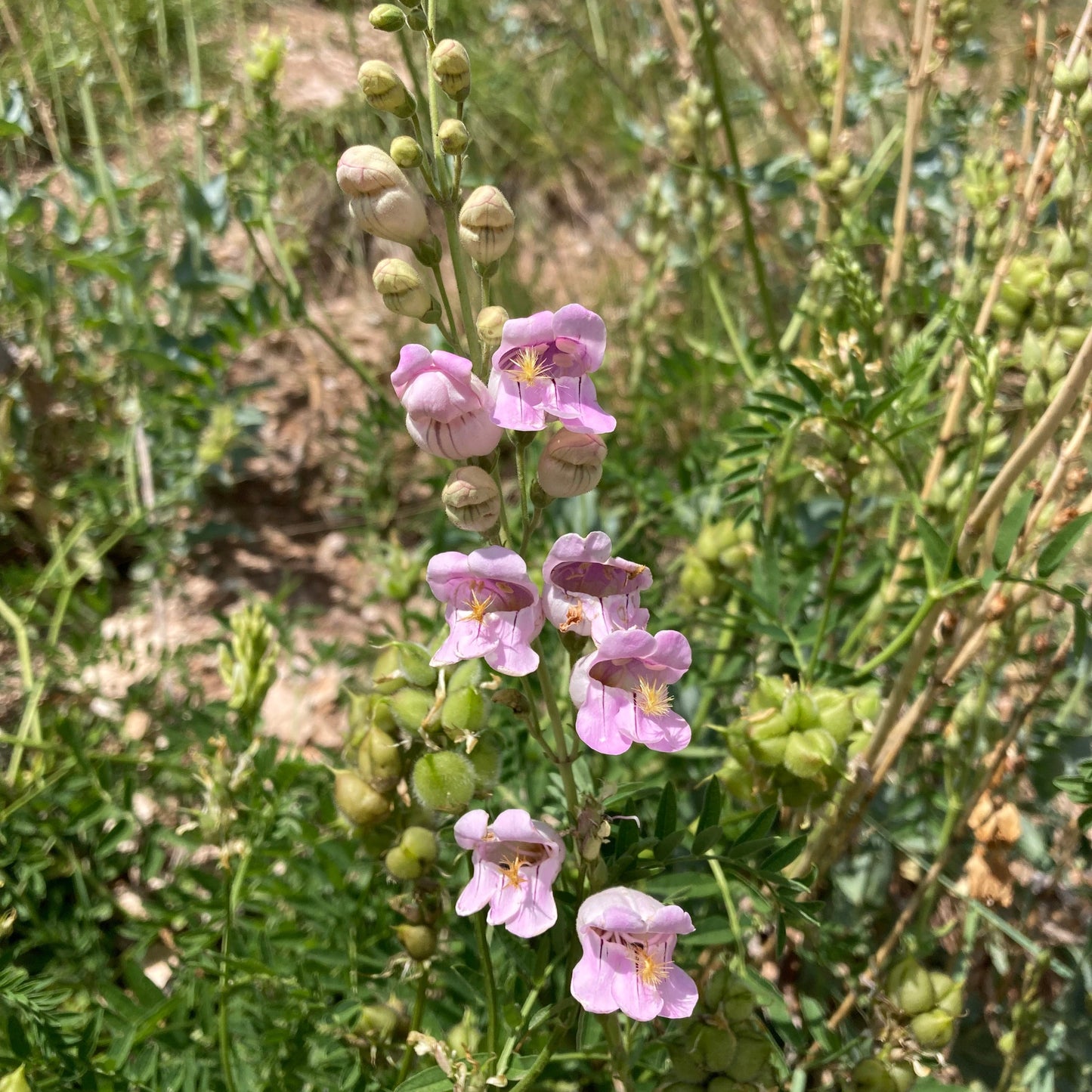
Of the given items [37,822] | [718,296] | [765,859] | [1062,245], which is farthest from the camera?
[718,296]

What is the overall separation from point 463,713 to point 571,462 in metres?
0.32

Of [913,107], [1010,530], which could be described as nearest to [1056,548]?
[1010,530]

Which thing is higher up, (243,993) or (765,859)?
(765,859)

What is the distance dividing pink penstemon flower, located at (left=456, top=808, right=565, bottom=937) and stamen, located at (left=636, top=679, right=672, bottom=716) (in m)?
0.18

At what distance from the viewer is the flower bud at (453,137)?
1.05 m

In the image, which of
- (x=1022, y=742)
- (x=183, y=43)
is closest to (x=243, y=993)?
(x=1022, y=742)

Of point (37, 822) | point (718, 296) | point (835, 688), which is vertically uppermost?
point (718, 296)

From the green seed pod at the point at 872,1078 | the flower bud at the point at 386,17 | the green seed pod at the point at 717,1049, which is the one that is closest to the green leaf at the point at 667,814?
the green seed pod at the point at 717,1049

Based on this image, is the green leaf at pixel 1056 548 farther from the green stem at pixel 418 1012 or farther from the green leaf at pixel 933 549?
the green stem at pixel 418 1012

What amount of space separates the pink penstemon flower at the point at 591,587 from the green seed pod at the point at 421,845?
1.20ft

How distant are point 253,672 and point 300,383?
2.33 m

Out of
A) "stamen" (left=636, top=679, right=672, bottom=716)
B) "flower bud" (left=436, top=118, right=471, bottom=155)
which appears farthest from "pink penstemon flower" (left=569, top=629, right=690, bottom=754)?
"flower bud" (left=436, top=118, right=471, bottom=155)

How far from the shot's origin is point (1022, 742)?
6.60 ft

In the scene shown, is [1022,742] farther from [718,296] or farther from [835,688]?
[718,296]
